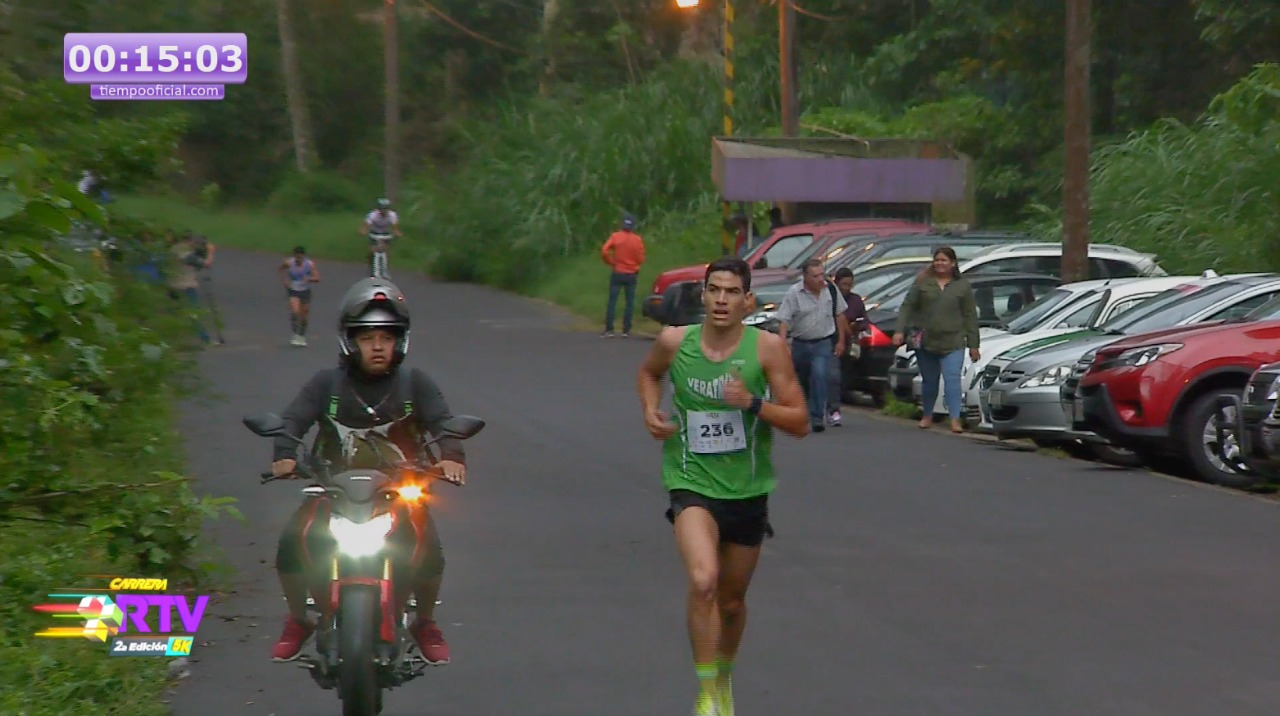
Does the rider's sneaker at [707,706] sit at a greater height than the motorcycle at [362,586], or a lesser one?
lesser

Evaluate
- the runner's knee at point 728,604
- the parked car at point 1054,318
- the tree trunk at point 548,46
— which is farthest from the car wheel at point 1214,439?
the tree trunk at point 548,46

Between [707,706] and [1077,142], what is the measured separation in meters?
16.5

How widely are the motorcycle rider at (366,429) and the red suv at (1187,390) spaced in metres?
8.98

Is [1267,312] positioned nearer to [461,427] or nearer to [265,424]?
[461,427]

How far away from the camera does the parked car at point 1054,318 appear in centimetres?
1909

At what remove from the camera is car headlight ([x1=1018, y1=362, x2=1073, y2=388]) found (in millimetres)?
16953

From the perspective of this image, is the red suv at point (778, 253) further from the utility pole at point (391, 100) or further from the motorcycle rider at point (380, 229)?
the utility pole at point (391, 100)

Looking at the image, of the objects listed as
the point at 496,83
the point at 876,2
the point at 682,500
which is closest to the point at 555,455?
the point at 682,500

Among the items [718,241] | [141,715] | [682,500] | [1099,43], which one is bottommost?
[141,715]

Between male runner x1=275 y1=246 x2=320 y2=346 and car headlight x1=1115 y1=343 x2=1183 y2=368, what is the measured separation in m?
15.4

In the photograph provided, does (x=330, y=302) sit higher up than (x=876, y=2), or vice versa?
(x=876, y=2)

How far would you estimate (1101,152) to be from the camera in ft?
113

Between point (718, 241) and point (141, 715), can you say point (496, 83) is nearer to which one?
point (718, 241)

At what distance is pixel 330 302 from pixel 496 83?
28853 mm
